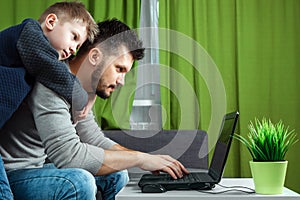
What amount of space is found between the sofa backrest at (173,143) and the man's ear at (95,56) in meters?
1.03

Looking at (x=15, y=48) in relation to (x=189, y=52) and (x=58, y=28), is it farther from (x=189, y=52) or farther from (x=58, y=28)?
(x=189, y=52)

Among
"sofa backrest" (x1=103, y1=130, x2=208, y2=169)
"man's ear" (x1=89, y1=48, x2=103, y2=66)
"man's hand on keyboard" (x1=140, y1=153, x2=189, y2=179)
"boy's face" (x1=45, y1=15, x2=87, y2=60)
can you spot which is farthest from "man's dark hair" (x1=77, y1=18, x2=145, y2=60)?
"sofa backrest" (x1=103, y1=130, x2=208, y2=169)

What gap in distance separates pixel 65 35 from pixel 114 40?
329 mm

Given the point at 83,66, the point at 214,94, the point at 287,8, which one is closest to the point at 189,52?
the point at 214,94

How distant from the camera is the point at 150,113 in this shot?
356cm

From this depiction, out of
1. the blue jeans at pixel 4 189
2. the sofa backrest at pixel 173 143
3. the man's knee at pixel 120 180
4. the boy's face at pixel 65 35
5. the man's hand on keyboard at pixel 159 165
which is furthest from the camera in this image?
the sofa backrest at pixel 173 143

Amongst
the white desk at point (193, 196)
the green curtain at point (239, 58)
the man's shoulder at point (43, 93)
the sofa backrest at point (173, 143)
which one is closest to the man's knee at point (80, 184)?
the white desk at point (193, 196)

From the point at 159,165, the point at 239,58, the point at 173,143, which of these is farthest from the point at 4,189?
the point at 239,58

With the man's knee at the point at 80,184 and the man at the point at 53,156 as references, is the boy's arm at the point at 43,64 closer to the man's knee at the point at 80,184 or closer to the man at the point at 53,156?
the man at the point at 53,156

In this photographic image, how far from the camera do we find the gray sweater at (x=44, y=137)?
1.52 meters

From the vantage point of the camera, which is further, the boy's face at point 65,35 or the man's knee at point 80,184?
the boy's face at point 65,35

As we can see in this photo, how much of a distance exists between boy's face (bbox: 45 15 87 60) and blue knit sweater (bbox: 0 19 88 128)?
226 millimetres

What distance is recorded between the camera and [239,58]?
3.49 metres

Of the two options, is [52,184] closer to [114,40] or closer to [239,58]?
[114,40]
